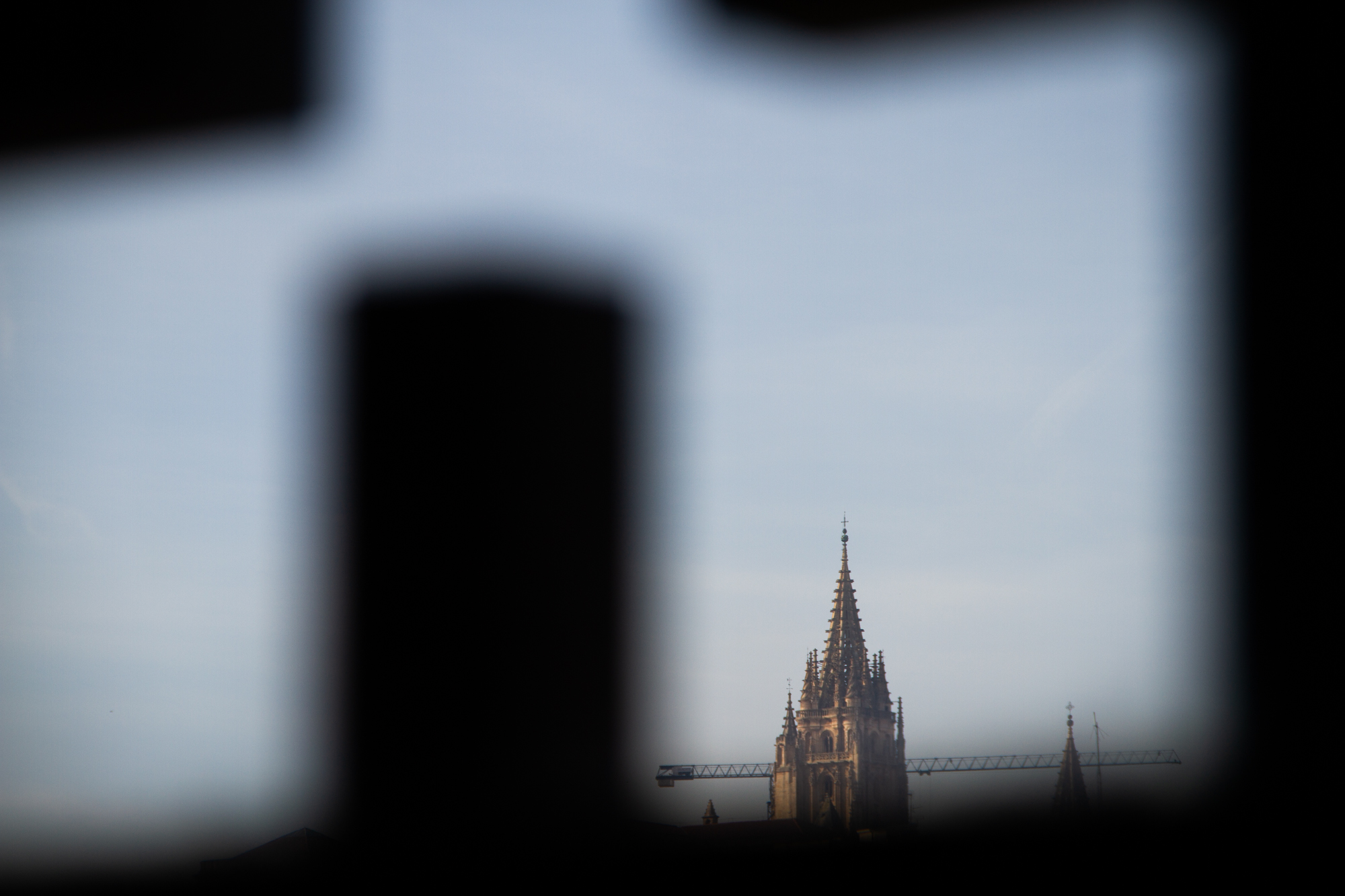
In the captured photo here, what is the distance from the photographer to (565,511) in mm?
1283

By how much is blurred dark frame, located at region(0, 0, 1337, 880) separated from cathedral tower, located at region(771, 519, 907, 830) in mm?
64585

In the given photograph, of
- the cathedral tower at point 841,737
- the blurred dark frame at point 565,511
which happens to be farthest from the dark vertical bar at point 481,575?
the cathedral tower at point 841,737

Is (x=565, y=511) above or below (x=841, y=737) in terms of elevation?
above

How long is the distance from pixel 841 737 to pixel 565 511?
218 feet

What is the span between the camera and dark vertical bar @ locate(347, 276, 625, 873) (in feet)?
4.09

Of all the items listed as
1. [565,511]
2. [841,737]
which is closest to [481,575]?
[565,511]

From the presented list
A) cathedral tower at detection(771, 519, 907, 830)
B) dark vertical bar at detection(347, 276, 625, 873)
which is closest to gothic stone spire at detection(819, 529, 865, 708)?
cathedral tower at detection(771, 519, 907, 830)

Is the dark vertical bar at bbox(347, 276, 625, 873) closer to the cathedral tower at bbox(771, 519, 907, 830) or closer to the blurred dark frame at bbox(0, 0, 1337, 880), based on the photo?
the blurred dark frame at bbox(0, 0, 1337, 880)

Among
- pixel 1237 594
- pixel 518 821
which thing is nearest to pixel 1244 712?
pixel 1237 594

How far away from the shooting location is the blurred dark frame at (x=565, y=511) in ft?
3.55

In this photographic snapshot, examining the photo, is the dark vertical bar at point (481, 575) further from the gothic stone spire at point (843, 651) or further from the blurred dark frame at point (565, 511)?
the gothic stone spire at point (843, 651)

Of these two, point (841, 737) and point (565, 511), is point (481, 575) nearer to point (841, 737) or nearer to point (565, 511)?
point (565, 511)

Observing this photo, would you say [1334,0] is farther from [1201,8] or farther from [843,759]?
[843,759]

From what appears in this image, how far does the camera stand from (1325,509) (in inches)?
42.0
